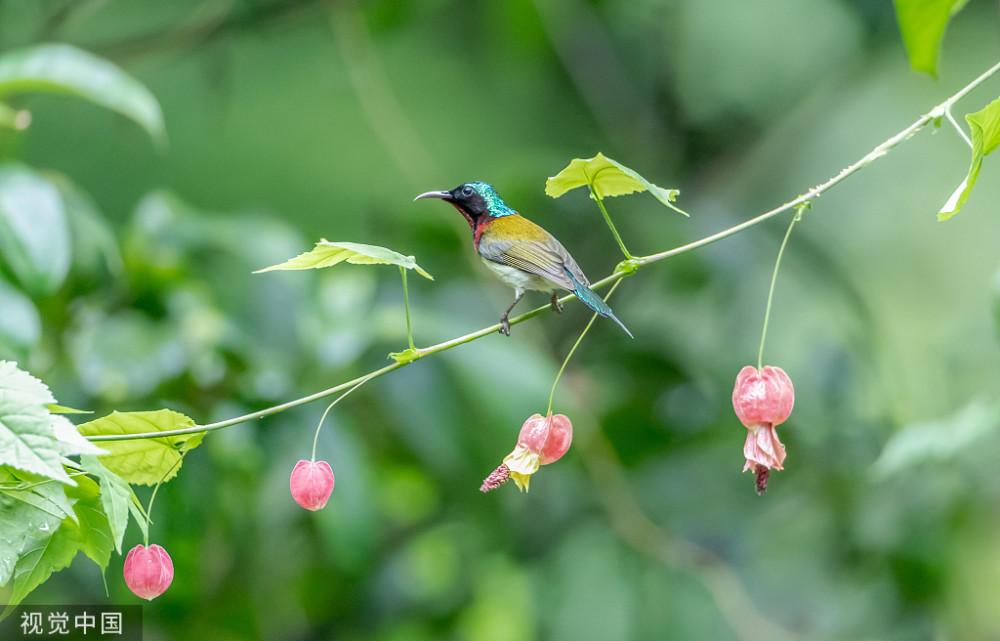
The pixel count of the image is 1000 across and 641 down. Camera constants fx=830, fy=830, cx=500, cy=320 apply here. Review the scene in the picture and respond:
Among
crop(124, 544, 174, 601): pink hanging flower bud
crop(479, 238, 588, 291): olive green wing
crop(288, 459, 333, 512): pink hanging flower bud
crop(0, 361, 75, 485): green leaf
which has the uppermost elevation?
crop(479, 238, 588, 291): olive green wing

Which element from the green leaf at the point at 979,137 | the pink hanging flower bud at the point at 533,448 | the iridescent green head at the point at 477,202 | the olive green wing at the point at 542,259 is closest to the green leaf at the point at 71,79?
the iridescent green head at the point at 477,202

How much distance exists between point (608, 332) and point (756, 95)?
1.08m

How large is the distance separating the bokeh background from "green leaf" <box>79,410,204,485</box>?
24.5 inches

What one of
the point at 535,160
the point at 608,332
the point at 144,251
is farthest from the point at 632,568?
the point at 144,251

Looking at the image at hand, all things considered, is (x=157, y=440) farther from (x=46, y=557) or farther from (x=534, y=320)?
(x=534, y=320)

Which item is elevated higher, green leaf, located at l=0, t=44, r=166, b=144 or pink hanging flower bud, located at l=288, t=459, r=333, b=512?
green leaf, located at l=0, t=44, r=166, b=144

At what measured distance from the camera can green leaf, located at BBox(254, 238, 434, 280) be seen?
66cm

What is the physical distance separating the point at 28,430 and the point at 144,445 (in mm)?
164

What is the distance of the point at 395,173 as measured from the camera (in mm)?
3291

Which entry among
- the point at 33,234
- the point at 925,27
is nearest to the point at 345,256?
the point at 925,27

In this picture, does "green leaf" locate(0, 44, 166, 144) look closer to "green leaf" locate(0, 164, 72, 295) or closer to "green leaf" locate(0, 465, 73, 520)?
"green leaf" locate(0, 164, 72, 295)

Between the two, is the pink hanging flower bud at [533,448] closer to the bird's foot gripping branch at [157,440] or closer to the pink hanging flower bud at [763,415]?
the bird's foot gripping branch at [157,440]

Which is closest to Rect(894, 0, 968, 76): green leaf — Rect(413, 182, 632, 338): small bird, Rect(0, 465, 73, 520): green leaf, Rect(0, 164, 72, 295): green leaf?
Rect(413, 182, 632, 338): small bird

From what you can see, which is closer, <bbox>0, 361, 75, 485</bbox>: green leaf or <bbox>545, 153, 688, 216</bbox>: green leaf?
<bbox>0, 361, 75, 485</bbox>: green leaf
